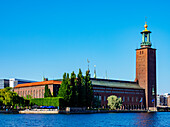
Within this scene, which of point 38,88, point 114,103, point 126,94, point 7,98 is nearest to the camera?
point 7,98

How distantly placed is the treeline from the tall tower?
1717 inches

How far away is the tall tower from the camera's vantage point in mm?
138625

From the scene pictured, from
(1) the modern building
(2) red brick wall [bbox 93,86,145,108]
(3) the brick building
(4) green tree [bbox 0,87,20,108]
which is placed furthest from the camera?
(1) the modern building

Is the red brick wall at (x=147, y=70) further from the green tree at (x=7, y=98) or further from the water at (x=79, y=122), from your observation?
the water at (x=79, y=122)

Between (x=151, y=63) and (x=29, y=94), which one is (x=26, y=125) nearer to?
(x=29, y=94)

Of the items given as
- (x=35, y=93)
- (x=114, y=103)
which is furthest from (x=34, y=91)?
(x=114, y=103)

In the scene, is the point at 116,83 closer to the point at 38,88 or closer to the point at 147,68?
the point at 147,68

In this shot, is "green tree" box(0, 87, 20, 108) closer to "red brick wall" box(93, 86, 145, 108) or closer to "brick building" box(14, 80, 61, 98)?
"brick building" box(14, 80, 61, 98)

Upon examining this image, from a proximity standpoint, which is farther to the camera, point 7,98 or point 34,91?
point 34,91

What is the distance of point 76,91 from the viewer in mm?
96125

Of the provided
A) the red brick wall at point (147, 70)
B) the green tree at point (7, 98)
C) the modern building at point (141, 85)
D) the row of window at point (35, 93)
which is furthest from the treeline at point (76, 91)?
the red brick wall at point (147, 70)

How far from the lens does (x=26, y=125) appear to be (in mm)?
56438

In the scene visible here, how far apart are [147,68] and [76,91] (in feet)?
161

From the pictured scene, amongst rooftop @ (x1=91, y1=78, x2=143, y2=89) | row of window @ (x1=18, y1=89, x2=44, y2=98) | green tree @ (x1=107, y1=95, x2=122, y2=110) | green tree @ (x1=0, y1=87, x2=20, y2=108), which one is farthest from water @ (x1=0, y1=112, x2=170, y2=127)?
rooftop @ (x1=91, y1=78, x2=143, y2=89)
